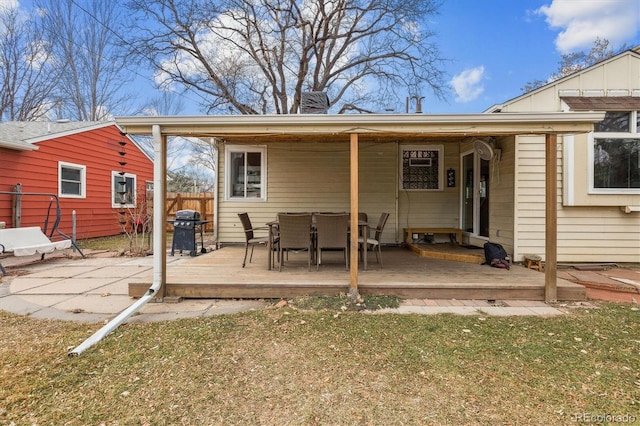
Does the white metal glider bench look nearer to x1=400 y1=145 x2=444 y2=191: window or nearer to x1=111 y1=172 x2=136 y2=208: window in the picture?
x1=111 y1=172 x2=136 y2=208: window

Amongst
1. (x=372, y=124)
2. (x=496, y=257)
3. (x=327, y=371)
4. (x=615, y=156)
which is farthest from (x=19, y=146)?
(x=615, y=156)

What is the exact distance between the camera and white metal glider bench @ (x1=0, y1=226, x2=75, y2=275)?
5.64m

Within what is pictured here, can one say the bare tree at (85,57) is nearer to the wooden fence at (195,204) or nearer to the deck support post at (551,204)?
the wooden fence at (195,204)

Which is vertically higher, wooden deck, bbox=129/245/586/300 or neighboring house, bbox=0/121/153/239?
neighboring house, bbox=0/121/153/239

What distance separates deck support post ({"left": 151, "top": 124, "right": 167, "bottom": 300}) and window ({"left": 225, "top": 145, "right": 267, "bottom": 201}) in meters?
3.84

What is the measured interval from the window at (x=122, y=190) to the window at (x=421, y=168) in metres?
9.29

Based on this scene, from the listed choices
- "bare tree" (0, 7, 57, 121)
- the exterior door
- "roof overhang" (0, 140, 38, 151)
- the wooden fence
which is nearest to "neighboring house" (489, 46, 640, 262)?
the exterior door

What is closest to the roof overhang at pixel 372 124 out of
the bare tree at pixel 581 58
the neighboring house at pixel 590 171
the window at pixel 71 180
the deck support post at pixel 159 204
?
the deck support post at pixel 159 204

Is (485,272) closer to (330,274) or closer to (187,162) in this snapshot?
(330,274)

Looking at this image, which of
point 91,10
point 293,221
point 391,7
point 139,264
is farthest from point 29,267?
point 91,10

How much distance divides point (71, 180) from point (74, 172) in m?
0.30

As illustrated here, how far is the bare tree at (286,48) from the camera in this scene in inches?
498

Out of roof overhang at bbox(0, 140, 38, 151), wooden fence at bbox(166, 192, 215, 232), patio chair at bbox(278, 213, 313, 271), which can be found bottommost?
patio chair at bbox(278, 213, 313, 271)

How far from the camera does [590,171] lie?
5.26 meters
